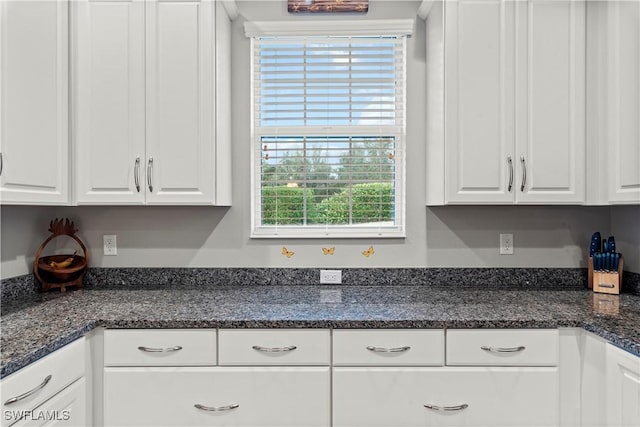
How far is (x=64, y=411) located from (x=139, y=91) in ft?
4.64

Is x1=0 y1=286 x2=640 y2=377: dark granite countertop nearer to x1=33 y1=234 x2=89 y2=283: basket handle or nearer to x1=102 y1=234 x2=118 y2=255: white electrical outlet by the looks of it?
x1=33 y1=234 x2=89 y2=283: basket handle

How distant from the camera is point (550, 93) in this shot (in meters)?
1.89

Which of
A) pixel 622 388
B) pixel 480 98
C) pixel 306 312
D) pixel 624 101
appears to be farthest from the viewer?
pixel 480 98

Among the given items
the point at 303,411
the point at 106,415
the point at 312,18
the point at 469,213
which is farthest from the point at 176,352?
the point at 312,18

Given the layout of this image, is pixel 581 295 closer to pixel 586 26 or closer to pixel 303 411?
pixel 586 26

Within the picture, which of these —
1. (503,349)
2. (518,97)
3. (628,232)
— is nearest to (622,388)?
(503,349)

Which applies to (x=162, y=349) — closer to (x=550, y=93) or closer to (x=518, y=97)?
(x=518, y=97)

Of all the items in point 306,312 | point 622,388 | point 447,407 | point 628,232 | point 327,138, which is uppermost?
point 327,138

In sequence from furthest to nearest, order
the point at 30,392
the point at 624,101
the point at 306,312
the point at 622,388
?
the point at 624,101
the point at 306,312
the point at 622,388
the point at 30,392

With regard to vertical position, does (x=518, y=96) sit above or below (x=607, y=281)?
above

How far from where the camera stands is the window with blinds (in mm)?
2250

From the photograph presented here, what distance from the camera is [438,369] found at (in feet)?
5.10

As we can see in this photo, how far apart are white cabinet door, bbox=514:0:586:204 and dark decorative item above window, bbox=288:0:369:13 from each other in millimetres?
828

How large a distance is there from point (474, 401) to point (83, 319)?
1625mm
